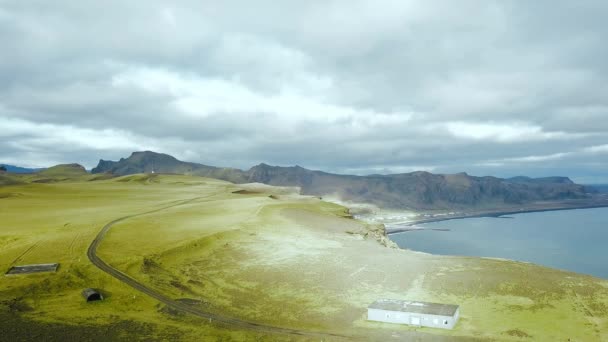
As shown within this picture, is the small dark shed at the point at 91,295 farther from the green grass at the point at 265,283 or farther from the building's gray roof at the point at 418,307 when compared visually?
the building's gray roof at the point at 418,307

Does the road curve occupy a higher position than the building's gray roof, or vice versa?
the building's gray roof

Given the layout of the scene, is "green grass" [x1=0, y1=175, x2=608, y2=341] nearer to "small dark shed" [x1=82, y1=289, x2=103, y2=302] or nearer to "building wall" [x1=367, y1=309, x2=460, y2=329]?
"building wall" [x1=367, y1=309, x2=460, y2=329]

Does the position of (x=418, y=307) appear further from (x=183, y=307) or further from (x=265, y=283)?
(x=183, y=307)

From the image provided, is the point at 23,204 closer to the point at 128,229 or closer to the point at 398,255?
the point at 128,229

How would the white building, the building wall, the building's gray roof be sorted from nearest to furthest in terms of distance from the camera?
the building wall → the white building → the building's gray roof

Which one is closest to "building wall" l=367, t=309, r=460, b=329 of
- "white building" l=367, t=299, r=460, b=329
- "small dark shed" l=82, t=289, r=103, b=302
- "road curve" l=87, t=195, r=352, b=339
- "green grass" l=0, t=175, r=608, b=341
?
"white building" l=367, t=299, r=460, b=329

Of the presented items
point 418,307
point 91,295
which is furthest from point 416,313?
point 91,295

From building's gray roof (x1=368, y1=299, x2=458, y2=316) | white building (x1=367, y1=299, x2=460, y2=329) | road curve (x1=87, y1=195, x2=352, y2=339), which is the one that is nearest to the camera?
white building (x1=367, y1=299, x2=460, y2=329)
